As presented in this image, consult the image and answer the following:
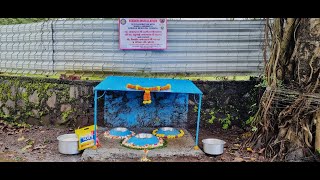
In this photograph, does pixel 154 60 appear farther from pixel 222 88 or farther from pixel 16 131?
pixel 16 131

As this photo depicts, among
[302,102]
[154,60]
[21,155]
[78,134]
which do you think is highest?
[154,60]

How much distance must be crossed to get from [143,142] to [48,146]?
1889 millimetres

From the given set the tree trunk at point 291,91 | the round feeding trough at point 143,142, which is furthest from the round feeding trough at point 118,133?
the tree trunk at point 291,91

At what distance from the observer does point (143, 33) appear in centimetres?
750

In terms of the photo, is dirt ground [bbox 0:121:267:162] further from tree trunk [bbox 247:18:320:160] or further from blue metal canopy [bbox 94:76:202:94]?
blue metal canopy [bbox 94:76:202:94]

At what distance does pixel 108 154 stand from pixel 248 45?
3881 millimetres

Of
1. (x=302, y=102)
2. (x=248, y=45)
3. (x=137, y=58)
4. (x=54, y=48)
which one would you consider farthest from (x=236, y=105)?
(x=54, y=48)

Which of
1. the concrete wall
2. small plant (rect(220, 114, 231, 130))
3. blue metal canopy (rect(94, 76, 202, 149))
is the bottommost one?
small plant (rect(220, 114, 231, 130))

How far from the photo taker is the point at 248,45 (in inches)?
306

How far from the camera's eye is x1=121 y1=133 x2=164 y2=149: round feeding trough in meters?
6.34

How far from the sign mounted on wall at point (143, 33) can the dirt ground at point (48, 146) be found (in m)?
2.06

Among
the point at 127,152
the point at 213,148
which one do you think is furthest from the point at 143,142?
the point at 213,148

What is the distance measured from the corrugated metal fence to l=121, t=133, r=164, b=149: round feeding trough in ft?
6.01

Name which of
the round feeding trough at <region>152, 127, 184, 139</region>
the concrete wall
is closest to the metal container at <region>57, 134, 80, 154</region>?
the concrete wall
